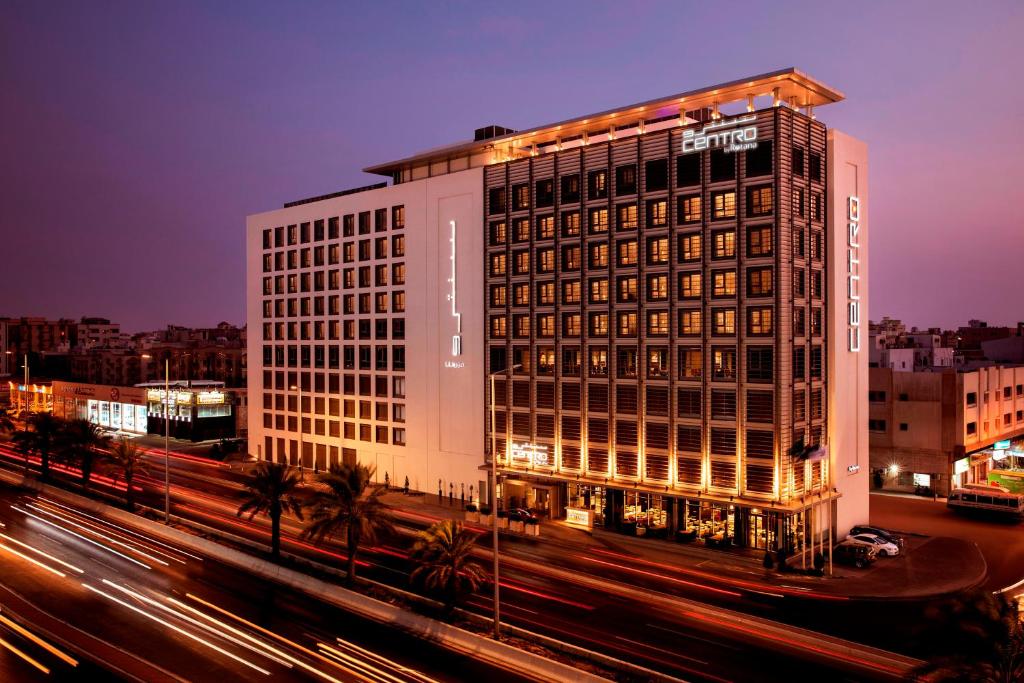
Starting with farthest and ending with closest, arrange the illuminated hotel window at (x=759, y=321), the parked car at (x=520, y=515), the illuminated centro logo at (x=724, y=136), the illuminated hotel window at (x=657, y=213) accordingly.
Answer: the parked car at (x=520, y=515) → the illuminated hotel window at (x=657, y=213) → the illuminated centro logo at (x=724, y=136) → the illuminated hotel window at (x=759, y=321)

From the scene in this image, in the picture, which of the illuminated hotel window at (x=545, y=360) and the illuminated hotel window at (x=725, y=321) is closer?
the illuminated hotel window at (x=725, y=321)

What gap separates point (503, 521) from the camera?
189ft

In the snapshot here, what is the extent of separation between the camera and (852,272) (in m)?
53.6

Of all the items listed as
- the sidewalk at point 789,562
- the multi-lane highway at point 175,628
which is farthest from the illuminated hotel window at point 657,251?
the multi-lane highway at point 175,628

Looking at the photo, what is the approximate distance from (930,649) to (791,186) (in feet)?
91.2

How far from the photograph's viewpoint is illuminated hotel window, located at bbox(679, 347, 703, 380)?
51756 mm

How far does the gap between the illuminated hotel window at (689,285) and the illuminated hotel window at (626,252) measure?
4.03 metres

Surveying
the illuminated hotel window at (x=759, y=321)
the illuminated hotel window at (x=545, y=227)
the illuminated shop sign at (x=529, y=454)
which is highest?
the illuminated hotel window at (x=545, y=227)

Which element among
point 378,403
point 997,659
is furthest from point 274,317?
point 997,659

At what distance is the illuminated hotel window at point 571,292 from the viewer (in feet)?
191

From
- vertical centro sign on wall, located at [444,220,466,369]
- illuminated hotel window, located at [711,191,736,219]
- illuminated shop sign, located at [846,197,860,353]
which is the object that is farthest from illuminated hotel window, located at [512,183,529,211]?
illuminated shop sign, located at [846,197,860,353]

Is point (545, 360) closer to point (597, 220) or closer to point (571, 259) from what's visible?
point (571, 259)

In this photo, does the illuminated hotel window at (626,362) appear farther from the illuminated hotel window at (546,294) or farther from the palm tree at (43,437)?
the palm tree at (43,437)

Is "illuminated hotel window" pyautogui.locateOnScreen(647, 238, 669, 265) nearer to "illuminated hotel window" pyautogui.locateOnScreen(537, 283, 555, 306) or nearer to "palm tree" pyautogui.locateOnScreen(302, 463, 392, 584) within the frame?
"illuminated hotel window" pyautogui.locateOnScreen(537, 283, 555, 306)
